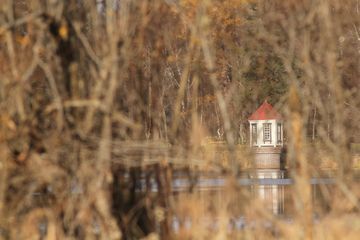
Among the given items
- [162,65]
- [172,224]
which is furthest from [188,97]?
[172,224]

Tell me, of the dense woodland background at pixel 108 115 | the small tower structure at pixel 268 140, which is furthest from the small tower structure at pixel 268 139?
the dense woodland background at pixel 108 115

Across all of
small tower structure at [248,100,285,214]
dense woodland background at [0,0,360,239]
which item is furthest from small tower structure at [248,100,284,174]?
dense woodland background at [0,0,360,239]

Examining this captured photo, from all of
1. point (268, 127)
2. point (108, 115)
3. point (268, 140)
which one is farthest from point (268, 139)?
point (108, 115)

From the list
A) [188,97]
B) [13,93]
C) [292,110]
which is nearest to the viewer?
[292,110]

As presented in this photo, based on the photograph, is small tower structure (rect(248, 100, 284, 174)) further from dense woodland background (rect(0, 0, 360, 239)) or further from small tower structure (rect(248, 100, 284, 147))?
dense woodland background (rect(0, 0, 360, 239))

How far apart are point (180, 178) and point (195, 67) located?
80cm

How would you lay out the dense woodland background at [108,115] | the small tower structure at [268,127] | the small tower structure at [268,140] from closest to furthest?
the dense woodland background at [108,115] < the small tower structure at [268,140] < the small tower structure at [268,127]

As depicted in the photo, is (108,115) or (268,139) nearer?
(108,115)

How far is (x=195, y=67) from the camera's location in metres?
6.58

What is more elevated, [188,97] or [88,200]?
[188,97]

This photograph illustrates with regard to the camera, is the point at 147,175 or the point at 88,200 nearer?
the point at 88,200

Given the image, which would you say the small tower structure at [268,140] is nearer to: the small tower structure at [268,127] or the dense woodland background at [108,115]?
the small tower structure at [268,127]

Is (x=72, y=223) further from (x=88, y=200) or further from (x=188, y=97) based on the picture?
(x=188, y=97)

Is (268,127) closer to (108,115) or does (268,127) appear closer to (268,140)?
(268,140)
